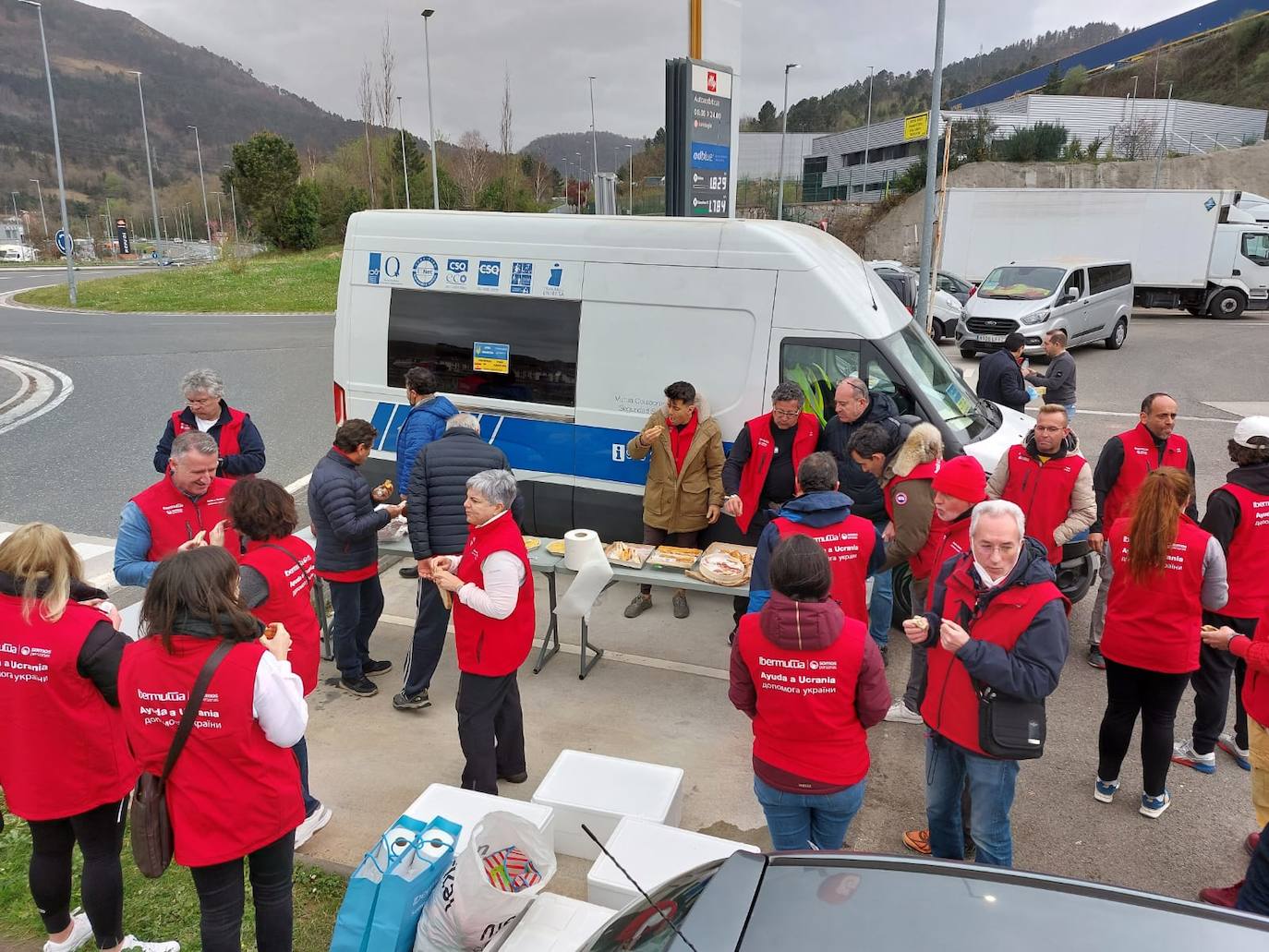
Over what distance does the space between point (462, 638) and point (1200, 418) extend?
43.9ft

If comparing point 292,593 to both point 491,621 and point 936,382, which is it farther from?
point 936,382

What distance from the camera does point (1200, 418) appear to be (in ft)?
43.7

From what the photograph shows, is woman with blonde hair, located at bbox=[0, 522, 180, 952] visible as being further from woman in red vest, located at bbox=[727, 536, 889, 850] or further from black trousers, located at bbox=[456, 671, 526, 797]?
woman in red vest, located at bbox=[727, 536, 889, 850]

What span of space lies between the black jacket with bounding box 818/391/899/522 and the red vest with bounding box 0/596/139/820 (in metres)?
3.92

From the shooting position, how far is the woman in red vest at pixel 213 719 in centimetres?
263

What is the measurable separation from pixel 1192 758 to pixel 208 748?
16.3ft

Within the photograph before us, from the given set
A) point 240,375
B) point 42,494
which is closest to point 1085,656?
point 42,494

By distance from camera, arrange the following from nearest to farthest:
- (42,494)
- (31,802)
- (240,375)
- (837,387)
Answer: (31,802), (837,387), (42,494), (240,375)

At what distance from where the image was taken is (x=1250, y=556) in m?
4.45

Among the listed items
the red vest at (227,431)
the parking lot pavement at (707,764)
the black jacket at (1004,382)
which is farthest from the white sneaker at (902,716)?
the black jacket at (1004,382)

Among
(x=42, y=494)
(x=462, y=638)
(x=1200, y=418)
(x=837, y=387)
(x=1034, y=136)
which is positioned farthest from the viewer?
(x=1034, y=136)

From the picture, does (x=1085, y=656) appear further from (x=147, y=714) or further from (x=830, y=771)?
(x=147, y=714)

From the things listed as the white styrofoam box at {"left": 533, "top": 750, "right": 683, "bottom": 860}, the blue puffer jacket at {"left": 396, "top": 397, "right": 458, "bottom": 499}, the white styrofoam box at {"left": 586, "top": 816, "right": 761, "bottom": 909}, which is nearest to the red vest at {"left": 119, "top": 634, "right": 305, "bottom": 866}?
the white styrofoam box at {"left": 586, "top": 816, "right": 761, "bottom": 909}

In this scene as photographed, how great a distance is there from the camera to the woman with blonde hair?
2922mm
